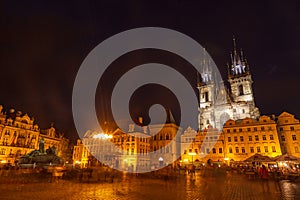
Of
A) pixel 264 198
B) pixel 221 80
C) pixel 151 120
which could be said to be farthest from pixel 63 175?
pixel 221 80

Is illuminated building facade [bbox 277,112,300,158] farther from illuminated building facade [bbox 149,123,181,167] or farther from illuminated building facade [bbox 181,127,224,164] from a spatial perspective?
illuminated building facade [bbox 149,123,181,167]

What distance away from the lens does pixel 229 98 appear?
221 feet

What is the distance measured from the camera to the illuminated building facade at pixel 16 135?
1937 inches

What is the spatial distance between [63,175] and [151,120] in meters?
49.4

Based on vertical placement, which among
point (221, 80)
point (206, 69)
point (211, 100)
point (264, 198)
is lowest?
point (264, 198)

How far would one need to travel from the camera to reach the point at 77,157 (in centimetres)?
6781

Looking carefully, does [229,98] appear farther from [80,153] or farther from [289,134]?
[80,153]

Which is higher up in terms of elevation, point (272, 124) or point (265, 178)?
point (272, 124)

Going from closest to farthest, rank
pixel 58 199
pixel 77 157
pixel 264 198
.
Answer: pixel 58 199 < pixel 264 198 < pixel 77 157

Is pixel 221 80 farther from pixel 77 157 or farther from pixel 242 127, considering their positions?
pixel 77 157

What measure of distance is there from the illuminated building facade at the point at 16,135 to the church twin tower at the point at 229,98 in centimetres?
5350

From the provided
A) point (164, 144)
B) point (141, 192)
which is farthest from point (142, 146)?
point (141, 192)

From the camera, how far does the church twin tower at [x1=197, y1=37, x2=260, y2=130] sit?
6362cm

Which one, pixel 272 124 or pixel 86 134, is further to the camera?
pixel 86 134
